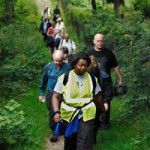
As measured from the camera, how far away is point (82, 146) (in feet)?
25.0

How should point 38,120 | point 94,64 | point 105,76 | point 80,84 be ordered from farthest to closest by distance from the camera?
point 38,120 < point 105,76 < point 94,64 < point 80,84

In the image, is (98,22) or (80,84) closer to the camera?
(80,84)

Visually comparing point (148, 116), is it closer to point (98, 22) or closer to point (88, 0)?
point (98, 22)

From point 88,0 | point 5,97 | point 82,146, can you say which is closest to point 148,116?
point 82,146

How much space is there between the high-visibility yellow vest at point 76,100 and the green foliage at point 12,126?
5.32ft

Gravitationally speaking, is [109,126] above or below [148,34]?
below

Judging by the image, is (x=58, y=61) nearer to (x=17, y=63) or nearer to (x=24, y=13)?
(x=17, y=63)

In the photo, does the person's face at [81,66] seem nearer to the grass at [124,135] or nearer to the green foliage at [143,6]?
the grass at [124,135]

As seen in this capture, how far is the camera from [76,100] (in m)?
7.53

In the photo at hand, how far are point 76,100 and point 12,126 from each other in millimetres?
2142

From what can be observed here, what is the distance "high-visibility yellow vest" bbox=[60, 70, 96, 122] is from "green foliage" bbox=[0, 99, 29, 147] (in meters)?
1.62

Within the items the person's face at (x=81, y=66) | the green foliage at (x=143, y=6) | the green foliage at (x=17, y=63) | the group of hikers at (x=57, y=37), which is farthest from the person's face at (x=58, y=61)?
the green foliage at (x=143, y=6)

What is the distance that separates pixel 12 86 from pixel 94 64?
6.85 metres

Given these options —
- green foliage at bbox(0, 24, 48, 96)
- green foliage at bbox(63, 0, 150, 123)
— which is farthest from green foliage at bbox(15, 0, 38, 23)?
green foliage at bbox(63, 0, 150, 123)
